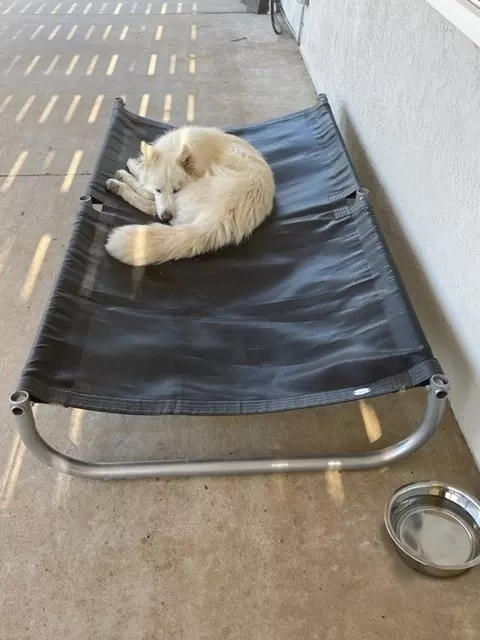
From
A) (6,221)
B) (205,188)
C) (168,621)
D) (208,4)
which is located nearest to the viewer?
(168,621)

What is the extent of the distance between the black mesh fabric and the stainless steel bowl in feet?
1.05

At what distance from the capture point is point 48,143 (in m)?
3.43

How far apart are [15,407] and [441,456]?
1.21 metres

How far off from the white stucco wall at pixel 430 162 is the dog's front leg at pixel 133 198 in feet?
3.12

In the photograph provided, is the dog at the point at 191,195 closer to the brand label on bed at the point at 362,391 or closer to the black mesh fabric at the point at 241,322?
the black mesh fabric at the point at 241,322


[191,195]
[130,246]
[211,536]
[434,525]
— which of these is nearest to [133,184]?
[191,195]

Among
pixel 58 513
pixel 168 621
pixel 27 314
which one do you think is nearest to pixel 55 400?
pixel 58 513

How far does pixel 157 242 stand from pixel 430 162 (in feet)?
3.08

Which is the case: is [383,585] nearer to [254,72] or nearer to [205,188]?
[205,188]

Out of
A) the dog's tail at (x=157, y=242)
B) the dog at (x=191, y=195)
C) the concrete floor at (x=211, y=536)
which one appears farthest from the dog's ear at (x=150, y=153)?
the concrete floor at (x=211, y=536)

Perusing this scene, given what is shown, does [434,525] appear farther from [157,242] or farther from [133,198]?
[133,198]

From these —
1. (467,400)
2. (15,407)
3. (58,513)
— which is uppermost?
(15,407)

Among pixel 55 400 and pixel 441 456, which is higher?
pixel 55 400

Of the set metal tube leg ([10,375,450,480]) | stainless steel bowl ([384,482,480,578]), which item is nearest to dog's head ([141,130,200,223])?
metal tube leg ([10,375,450,480])
